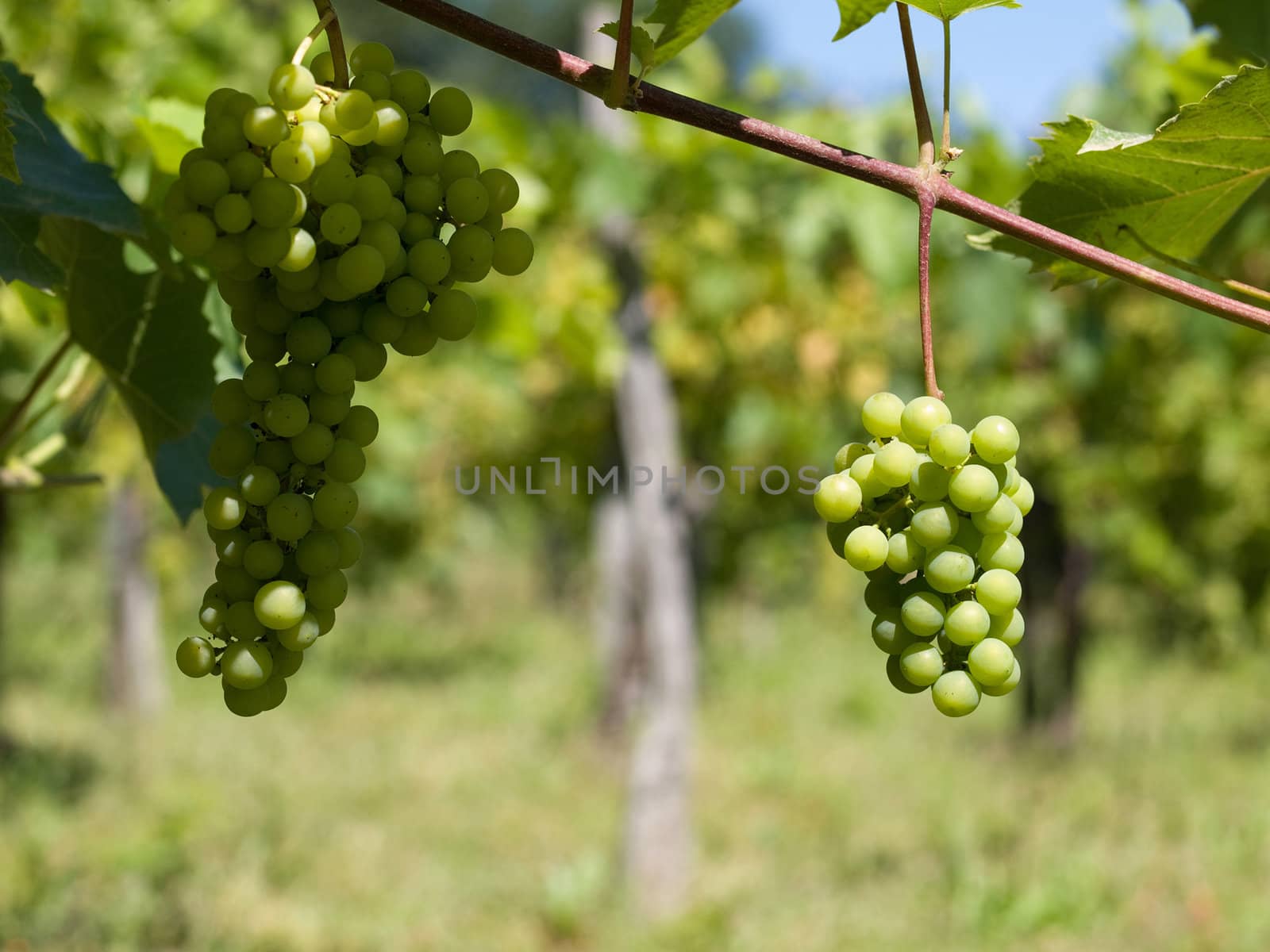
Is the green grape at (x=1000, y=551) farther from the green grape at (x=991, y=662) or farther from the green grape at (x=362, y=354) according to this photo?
the green grape at (x=362, y=354)

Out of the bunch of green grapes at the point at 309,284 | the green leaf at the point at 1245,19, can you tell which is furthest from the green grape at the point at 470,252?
the green leaf at the point at 1245,19

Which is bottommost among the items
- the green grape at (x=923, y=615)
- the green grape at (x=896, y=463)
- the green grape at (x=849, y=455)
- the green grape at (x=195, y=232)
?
the green grape at (x=923, y=615)

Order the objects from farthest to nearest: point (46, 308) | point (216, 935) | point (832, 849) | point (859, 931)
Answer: point (832, 849) → point (859, 931) → point (216, 935) → point (46, 308)

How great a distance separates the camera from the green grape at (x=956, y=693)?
0.59 m

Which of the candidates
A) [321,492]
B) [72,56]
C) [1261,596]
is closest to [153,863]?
[72,56]

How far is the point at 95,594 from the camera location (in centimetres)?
1088

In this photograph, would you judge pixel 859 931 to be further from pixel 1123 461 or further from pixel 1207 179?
pixel 1207 179

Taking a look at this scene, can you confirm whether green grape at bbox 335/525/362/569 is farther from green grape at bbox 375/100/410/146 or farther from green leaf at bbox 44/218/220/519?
green leaf at bbox 44/218/220/519

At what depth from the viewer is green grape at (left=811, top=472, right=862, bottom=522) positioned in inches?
24.1

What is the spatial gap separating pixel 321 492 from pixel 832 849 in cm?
465

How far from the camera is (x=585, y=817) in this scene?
541 cm

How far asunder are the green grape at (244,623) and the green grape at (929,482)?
0.34 meters

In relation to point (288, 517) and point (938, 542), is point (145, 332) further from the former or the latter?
point (938, 542)

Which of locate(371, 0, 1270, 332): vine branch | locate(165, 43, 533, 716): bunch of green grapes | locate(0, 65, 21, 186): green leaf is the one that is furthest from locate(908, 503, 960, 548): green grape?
locate(0, 65, 21, 186): green leaf
